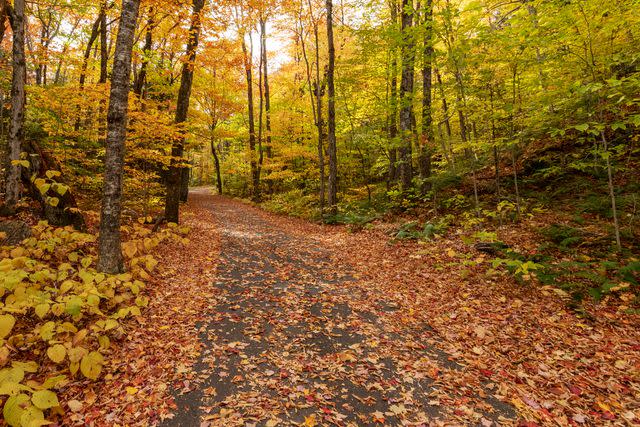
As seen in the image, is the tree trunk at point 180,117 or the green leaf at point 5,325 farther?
the tree trunk at point 180,117

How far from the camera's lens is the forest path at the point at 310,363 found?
3.61m

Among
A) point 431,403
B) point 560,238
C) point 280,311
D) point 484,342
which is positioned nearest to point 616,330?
point 484,342

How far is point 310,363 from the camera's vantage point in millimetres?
4457

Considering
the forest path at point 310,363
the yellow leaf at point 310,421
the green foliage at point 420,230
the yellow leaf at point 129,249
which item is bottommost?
the yellow leaf at point 310,421

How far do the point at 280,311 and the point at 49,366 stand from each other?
3.22m

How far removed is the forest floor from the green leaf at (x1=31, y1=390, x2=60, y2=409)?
21.0 inches

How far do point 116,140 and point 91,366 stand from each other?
149 inches

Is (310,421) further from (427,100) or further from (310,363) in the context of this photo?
(427,100)

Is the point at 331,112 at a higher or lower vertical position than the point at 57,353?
higher

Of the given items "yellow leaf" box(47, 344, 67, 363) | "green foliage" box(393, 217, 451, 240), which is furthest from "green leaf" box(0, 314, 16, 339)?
"green foliage" box(393, 217, 451, 240)

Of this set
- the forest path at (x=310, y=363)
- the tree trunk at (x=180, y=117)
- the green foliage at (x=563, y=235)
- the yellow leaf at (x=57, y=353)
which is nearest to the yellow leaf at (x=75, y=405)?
the yellow leaf at (x=57, y=353)

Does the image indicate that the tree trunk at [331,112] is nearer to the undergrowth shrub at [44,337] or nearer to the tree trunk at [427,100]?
the tree trunk at [427,100]

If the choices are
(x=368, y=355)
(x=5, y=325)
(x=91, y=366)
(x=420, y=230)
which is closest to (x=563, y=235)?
(x=420, y=230)

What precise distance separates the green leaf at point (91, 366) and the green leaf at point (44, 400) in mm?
580
